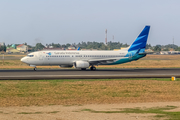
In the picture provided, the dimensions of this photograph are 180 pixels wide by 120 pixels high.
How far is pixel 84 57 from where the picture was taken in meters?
56.8

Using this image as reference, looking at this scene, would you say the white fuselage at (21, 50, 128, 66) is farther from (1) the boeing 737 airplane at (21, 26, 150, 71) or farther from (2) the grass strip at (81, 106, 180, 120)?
(2) the grass strip at (81, 106, 180, 120)

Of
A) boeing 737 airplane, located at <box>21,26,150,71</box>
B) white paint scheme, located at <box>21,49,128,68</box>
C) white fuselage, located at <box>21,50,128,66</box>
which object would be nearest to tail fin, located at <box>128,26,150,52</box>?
boeing 737 airplane, located at <box>21,26,150,71</box>

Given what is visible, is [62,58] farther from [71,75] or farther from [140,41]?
[140,41]

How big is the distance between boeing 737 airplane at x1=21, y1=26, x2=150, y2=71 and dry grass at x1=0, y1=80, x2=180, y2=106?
2279cm

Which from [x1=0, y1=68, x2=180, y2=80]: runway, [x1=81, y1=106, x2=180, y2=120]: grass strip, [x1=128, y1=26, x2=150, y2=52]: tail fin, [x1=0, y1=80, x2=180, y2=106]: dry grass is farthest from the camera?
[x1=128, y1=26, x2=150, y2=52]: tail fin

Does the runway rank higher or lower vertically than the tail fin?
lower

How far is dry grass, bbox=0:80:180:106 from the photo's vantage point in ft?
75.3

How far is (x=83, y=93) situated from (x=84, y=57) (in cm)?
3022

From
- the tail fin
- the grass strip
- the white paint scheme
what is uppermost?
the tail fin

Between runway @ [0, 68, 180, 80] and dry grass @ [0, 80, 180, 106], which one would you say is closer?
dry grass @ [0, 80, 180, 106]

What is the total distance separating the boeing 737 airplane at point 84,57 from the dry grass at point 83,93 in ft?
74.8

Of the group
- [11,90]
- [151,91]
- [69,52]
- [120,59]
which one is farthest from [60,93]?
[120,59]

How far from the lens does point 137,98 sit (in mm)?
24625

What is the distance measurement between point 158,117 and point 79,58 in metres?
40.0
